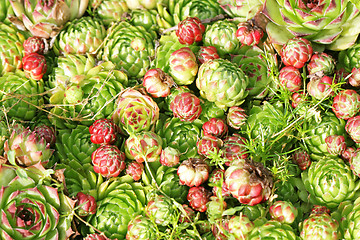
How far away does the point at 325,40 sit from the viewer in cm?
190

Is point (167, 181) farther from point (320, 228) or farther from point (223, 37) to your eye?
point (223, 37)

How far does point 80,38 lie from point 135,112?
618mm

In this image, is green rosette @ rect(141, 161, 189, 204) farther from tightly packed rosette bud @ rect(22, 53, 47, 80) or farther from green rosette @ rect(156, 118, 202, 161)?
tightly packed rosette bud @ rect(22, 53, 47, 80)

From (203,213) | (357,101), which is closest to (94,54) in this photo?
(203,213)

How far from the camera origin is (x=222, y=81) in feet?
5.76

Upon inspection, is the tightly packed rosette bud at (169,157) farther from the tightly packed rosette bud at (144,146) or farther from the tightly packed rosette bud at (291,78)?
the tightly packed rosette bud at (291,78)

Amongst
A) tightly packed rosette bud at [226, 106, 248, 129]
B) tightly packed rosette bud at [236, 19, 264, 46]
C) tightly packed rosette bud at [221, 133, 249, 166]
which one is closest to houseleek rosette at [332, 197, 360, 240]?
tightly packed rosette bud at [221, 133, 249, 166]

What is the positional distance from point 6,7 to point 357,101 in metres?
1.98

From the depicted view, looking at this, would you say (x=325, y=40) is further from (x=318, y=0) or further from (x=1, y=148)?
(x=1, y=148)

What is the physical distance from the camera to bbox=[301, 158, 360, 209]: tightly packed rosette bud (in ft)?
5.52

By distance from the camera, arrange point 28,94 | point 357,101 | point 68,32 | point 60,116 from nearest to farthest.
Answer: point 357,101
point 60,116
point 28,94
point 68,32

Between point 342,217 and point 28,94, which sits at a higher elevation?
point 28,94

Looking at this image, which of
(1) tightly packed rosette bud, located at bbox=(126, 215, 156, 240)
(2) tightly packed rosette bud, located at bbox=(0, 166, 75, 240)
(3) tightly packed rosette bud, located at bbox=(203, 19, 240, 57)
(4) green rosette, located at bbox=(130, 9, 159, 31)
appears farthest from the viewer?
(4) green rosette, located at bbox=(130, 9, 159, 31)

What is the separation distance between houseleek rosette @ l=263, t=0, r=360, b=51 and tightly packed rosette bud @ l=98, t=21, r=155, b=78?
2.15 feet
